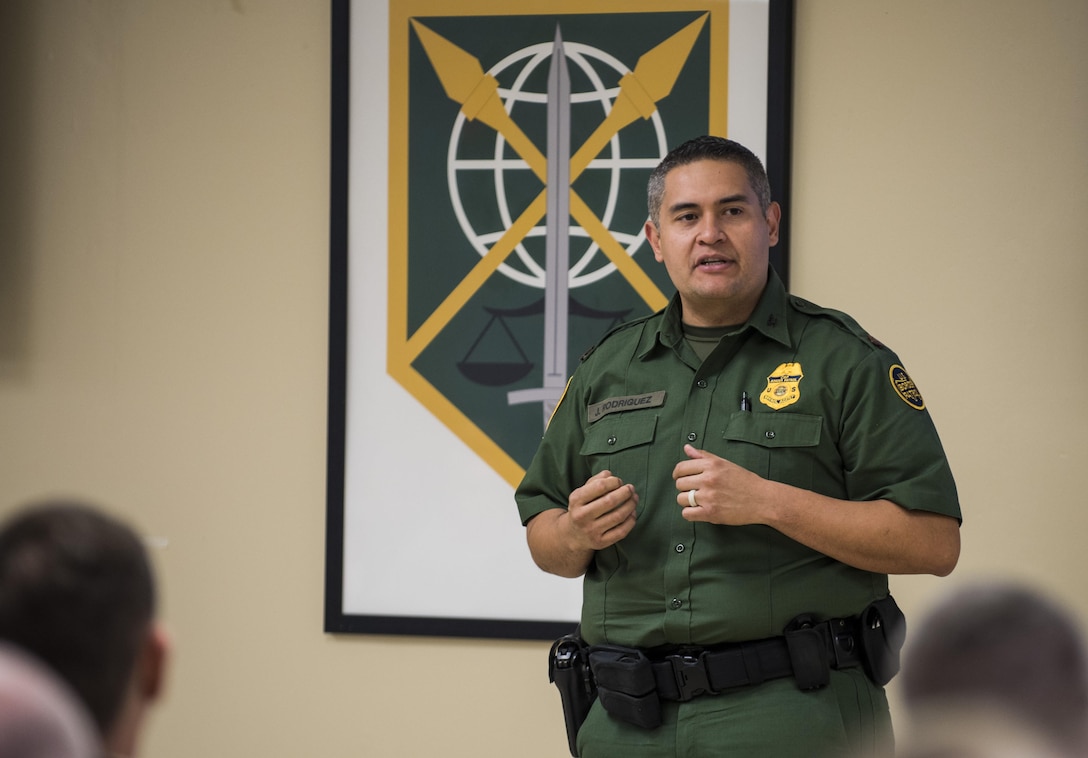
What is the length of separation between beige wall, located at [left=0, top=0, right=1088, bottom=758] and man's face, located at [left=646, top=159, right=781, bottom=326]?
2.58ft

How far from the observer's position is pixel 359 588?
289cm

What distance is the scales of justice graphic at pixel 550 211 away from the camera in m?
2.79

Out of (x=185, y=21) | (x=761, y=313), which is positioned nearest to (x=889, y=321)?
(x=761, y=313)

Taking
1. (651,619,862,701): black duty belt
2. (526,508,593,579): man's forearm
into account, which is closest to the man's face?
(526,508,593,579): man's forearm

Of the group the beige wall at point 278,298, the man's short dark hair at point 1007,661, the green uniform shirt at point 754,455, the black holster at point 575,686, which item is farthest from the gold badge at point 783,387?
the man's short dark hair at point 1007,661

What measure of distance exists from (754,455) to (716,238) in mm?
345

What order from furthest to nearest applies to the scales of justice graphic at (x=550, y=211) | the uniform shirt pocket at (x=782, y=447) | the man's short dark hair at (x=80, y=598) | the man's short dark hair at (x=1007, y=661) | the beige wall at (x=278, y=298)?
the scales of justice graphic at (x=550, y=211) < the beige wall at (x=278, y=298) < the uniform shirt pocket at (x=782, y=447) < the man's short dark hair at (x=80, y=598) < the man's short dark hair at (x=1007, y=661)

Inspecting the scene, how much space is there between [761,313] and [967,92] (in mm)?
1047

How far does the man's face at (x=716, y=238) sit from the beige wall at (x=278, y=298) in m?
0.79

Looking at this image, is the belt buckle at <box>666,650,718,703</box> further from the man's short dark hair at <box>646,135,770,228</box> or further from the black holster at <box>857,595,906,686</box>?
the man's short dark hair at <box>646,135,770,228</box>

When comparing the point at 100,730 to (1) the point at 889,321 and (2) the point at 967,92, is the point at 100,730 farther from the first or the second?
(2) the point at 967,92

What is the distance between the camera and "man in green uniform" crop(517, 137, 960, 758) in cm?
181

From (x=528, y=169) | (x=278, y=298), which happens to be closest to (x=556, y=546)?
(x=528, y=169)

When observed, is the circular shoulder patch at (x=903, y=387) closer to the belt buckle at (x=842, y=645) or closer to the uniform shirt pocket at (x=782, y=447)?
the uniform shirt pocket at (x=782, y=447)
